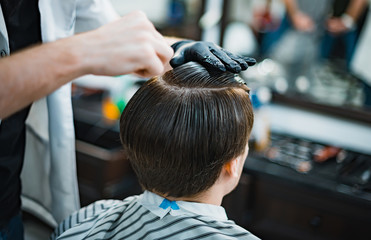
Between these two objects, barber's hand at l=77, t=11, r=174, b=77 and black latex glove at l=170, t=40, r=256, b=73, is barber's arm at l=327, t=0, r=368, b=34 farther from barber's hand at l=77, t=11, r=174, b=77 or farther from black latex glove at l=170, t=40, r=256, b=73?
barber's hand at l=77, t=11, r=174, b=77


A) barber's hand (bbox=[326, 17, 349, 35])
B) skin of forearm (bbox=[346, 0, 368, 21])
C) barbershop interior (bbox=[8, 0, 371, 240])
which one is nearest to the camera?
barbershop interior (bbox=[8, 0, 371, 240])

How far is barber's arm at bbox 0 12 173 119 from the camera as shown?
30.7 inches

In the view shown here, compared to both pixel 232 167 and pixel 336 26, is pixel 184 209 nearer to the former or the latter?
pixel 232 167

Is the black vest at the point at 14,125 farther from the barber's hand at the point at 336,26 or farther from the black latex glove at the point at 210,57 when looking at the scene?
the barber's hand at the point at 336,26

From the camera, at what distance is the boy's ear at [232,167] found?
1.16 metres

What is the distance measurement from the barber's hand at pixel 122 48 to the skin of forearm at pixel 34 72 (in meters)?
0.04

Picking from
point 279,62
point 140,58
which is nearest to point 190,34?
point 279,62

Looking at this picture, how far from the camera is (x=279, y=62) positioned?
283cm

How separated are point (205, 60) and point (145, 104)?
0.21 meters

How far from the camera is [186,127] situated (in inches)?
40.9

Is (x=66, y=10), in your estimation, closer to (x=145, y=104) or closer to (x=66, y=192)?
(x=145, y=104)

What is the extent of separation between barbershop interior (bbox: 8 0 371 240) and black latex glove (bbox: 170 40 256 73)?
0.93 meters

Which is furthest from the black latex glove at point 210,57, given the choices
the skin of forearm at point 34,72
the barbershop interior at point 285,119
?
the barbershop interior at point 285,119

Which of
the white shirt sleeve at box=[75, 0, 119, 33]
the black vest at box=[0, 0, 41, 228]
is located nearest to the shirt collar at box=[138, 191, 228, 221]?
the black vest at box=[0, 0, 41, 228]
